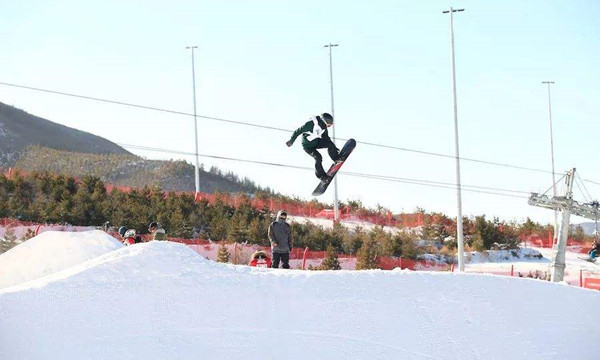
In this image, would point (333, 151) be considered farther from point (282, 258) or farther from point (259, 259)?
point (259, 259)

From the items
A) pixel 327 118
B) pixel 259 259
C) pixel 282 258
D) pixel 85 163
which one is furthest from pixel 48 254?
pixel 85 163

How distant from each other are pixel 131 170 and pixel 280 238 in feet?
242

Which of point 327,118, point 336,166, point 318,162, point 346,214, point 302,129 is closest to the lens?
point 327,118

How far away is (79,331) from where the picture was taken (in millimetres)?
11219

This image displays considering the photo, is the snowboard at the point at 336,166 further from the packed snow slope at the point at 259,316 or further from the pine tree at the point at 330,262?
the pine tree at the point at 330,262

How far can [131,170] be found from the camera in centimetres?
8844

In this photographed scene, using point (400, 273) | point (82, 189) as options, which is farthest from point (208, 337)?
point (82, 189)

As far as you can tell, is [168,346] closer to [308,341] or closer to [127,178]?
[308,341]

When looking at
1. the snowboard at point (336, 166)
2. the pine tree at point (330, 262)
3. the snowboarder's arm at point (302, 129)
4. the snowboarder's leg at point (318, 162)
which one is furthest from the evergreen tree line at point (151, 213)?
the snowboarder's arm at point (302, 129)

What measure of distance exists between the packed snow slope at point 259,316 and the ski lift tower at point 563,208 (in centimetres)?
1367

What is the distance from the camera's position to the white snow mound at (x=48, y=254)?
19.1 metres

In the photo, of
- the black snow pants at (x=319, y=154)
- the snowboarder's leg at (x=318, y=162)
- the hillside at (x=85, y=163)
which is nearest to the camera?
the black snow pants at (x=319, y=154)

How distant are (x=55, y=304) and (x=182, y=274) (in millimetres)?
2109

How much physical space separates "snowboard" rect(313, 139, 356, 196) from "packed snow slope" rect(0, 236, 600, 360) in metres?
3.58
